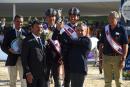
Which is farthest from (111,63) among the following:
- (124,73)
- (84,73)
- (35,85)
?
(124,73)

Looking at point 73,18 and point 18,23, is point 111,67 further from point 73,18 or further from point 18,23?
point 18,23

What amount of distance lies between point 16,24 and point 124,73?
4.98 metres

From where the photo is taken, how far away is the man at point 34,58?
6.88 metres

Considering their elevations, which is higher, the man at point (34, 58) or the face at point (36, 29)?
the face at point (36, 29)

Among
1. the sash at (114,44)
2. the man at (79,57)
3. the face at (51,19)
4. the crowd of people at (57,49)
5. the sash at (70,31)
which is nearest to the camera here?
the crowd of people at (57,49)

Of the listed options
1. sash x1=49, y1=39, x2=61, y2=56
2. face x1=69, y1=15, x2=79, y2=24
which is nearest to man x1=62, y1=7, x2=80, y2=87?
face x1=69, y1=15, x2=79, y2=24

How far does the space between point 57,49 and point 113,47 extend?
1314 mm

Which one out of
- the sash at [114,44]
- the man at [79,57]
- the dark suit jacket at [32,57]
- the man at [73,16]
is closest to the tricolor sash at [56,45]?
the man at [73,16]

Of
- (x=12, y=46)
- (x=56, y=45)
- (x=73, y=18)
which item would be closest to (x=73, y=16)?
(x=73, y=18)

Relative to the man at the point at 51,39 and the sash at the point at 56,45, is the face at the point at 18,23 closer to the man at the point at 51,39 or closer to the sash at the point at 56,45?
the man at the point at 51,39

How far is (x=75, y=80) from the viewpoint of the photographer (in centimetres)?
721

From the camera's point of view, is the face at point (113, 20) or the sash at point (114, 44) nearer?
the face at point (113, 20)

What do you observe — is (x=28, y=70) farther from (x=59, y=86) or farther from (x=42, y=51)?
(x=59, y=86)

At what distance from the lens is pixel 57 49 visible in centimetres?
812
